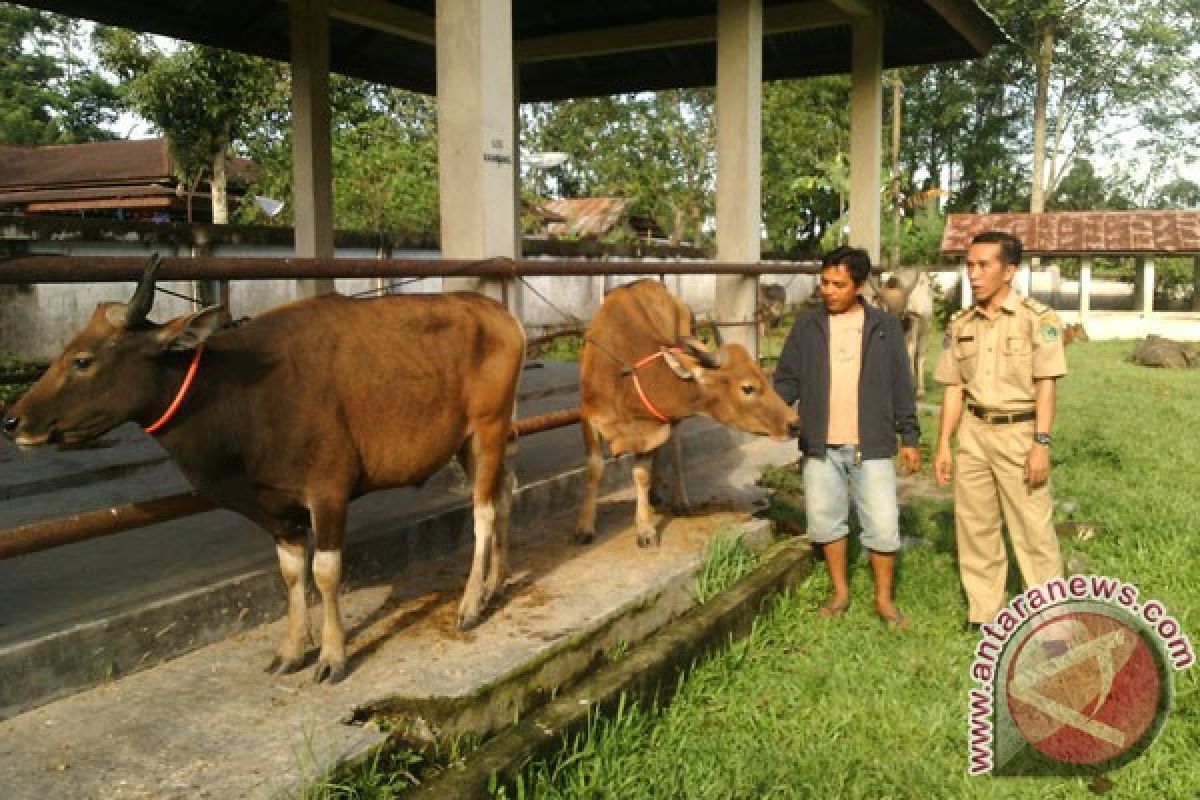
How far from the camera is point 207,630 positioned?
141 inches

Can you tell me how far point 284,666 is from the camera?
3377mm

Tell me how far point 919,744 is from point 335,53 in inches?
356

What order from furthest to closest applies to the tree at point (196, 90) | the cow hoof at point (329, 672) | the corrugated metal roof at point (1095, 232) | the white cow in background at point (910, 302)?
the corrugated metal roof at point (1095, 232) < the tree at point (196, 90) < the white cow in background at point (910, 302) < the cow hoof at point (329, 672)

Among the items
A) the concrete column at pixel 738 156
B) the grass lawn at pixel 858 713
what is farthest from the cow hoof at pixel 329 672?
the concrete column at pixel 738 156

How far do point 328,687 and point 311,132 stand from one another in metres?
6.30

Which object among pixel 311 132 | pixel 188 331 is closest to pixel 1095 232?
pixel 311 132

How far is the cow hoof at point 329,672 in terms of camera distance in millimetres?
3319

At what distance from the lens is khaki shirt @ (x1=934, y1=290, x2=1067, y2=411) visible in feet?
13.5

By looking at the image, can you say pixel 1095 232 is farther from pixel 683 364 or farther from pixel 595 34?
pixel 683 364

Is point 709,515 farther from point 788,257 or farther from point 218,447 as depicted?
point 788,257

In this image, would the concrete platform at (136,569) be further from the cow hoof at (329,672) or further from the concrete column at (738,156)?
the concrete column at (738,156)

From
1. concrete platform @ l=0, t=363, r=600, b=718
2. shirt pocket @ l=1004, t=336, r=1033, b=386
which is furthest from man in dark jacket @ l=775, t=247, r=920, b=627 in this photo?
concrete platform @ l=0, t=363, r=600, b=718

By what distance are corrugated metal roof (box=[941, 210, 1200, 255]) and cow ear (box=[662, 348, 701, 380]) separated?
21.5 meters

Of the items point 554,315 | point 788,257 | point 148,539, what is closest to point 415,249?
point 554,315
